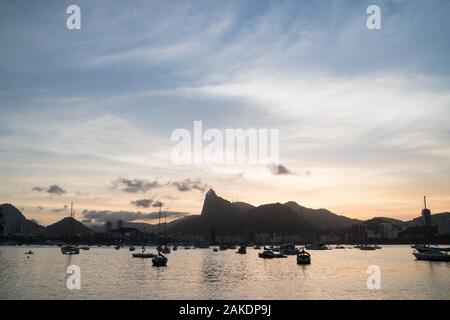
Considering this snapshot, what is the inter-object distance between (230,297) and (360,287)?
81.0 ft

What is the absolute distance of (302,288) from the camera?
208ft

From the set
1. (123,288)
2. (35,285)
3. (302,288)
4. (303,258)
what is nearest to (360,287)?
(302,288)

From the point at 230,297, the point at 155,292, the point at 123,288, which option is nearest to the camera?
the point at 230,297

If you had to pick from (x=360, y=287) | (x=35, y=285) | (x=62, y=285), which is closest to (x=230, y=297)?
(x=360, y=287)

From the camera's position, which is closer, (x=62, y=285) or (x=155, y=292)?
(x=155, y=292)
